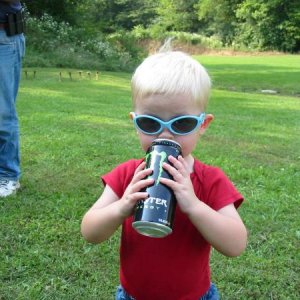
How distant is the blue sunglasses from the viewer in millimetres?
1668

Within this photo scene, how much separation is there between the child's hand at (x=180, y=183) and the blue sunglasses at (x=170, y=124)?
14 centimetres

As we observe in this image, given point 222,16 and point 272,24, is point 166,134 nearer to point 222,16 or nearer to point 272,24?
point 272,24

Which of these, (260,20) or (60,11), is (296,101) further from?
(260,20)

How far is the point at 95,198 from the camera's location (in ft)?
13.7

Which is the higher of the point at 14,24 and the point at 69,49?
the point at 14,24

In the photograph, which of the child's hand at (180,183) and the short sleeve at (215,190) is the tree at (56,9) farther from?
the child's hand at (180,183)

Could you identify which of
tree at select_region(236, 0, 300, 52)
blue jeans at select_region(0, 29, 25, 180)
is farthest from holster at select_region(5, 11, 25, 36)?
tree at select_region(236, 0, 300, 52)

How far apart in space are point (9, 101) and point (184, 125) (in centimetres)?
267

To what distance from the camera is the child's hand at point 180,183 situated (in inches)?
60.1

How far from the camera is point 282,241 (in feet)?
11.6

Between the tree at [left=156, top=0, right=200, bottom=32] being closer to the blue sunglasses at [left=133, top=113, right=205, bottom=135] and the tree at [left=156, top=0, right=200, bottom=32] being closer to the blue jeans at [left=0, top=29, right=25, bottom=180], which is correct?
the blue jeans at [left=0, top=29, right=25, bottom=180]

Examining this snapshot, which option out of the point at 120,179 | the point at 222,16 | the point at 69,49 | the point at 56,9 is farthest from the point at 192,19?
the point at 120,179

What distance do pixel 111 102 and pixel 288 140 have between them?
15.8ft

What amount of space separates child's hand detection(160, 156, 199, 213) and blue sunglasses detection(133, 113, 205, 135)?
136 millimetres
